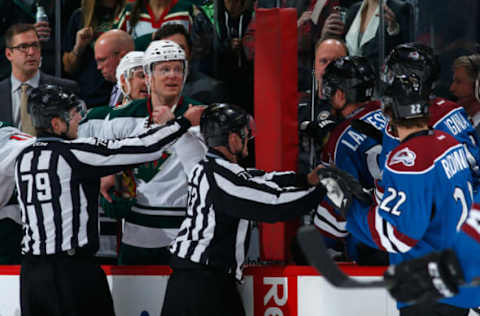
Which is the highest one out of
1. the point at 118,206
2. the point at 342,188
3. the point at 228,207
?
the point at 342,188

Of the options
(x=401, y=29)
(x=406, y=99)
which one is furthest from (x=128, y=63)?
(x=406, y=99)

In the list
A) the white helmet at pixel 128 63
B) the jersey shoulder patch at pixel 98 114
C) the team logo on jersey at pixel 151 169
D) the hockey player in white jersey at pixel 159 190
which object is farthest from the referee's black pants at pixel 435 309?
the white helmet at pixel 128 63

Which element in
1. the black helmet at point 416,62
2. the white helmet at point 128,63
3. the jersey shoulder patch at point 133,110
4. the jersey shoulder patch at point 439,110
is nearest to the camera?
the black helmet at point 416,62

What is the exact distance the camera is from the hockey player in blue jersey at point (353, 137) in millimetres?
3266

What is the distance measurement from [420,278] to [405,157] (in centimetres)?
64

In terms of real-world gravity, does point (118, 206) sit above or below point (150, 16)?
below

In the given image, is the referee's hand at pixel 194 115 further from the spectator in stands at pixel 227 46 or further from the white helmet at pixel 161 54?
the spectator in stands at pixel 227 46

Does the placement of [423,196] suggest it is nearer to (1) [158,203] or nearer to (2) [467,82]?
(1) [158,203]

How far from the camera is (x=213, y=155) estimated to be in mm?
2910

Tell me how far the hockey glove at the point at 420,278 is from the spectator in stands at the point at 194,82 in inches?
94.7

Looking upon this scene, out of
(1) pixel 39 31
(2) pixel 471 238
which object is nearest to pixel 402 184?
(2) pixel 471 238

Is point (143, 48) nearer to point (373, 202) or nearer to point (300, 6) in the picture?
point (300, 6)

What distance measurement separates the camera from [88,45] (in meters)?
4.68

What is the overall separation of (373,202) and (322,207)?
0.57 meters
